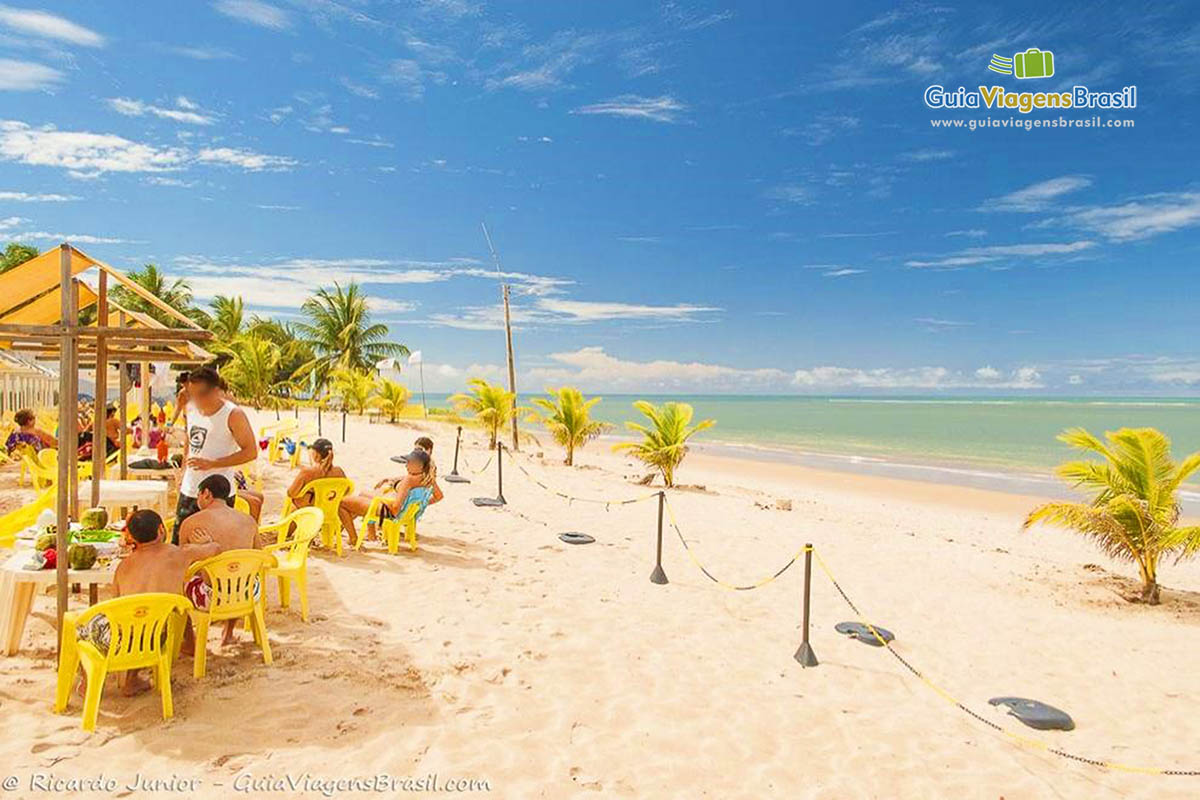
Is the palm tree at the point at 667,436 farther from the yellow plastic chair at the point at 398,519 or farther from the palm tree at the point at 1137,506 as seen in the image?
the palm tree at the point at 1137,506

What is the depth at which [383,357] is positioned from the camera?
36188 millimetres

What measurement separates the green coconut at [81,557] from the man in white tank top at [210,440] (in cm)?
76

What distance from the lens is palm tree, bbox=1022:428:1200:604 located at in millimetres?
6887

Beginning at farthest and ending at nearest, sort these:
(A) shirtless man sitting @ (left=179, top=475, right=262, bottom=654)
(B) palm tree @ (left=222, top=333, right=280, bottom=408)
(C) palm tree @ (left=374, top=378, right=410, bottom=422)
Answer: (B) palm tree @ (left=222, top=333, right=280, bottom=408)
(C) palm tree @ (left=374, top=378, right=410, bottom=422)
(A) shirtless man sitting @ (left=179, top=475, right=262, bottom=654)

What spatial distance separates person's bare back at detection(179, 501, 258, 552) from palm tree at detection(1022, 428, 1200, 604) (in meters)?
7.29

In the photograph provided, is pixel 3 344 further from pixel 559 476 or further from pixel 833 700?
pixel 559 476

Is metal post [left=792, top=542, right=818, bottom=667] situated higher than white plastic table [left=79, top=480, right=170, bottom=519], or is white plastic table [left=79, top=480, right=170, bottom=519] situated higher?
white plastic table [left=79, top=480, right=170, bottom=519]

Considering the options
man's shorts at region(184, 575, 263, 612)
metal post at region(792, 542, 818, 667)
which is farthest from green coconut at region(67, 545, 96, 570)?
metal post at region(792, 542, 818, 667)

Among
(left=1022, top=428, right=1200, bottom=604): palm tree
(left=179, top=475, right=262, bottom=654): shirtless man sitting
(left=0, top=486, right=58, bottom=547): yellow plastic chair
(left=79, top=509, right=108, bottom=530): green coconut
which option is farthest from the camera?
(left=1022, top=428, right=1200, bottom=604): palm tree

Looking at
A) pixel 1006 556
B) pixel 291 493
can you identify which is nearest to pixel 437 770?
pixel 291 493

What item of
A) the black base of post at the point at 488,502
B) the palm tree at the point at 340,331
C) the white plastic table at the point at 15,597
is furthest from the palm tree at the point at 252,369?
the white plastic table at the point at 15,597

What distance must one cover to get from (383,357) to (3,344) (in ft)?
106

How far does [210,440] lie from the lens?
4.94 m

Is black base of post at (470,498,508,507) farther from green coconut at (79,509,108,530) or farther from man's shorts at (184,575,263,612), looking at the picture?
man's shorts at (184,575,263,612)
